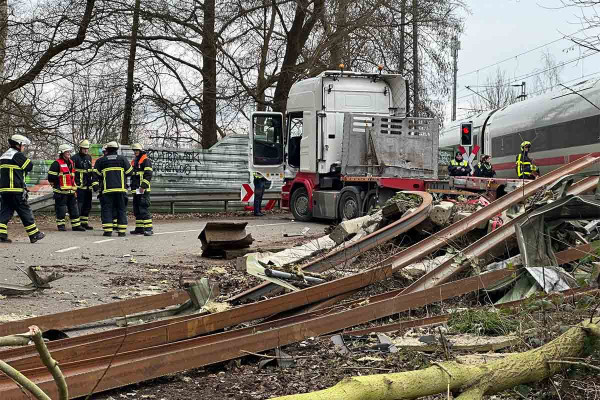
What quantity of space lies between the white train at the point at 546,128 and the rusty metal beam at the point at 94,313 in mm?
11486

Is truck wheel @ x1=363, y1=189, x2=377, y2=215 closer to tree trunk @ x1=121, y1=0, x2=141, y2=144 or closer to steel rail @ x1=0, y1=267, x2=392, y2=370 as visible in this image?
tree trunk @ x1=121, y1=0, x2=141, y2=144

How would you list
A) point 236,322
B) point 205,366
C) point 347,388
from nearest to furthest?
1. point 347,388
2. point 205,366
3. point 236,322

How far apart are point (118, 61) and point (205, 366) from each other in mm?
19273

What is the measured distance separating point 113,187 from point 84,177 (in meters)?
2.10

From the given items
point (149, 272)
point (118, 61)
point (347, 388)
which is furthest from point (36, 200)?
point (347, 388)

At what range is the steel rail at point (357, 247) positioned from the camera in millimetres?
6703

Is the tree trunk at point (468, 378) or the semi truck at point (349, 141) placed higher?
the semi truck at point (349, 141)

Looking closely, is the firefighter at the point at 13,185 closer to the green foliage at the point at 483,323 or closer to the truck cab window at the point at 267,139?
the truck cab window at the point at 267,139

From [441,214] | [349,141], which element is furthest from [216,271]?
[349,141]

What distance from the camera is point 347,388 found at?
116 inches

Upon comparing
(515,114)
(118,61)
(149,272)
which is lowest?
(149,272)

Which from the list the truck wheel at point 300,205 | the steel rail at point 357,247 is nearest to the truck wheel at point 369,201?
the truck wheel at point 300,205

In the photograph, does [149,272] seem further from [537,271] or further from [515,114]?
[515,114]

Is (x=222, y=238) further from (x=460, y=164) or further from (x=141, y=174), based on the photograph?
(x=460, y=164)
